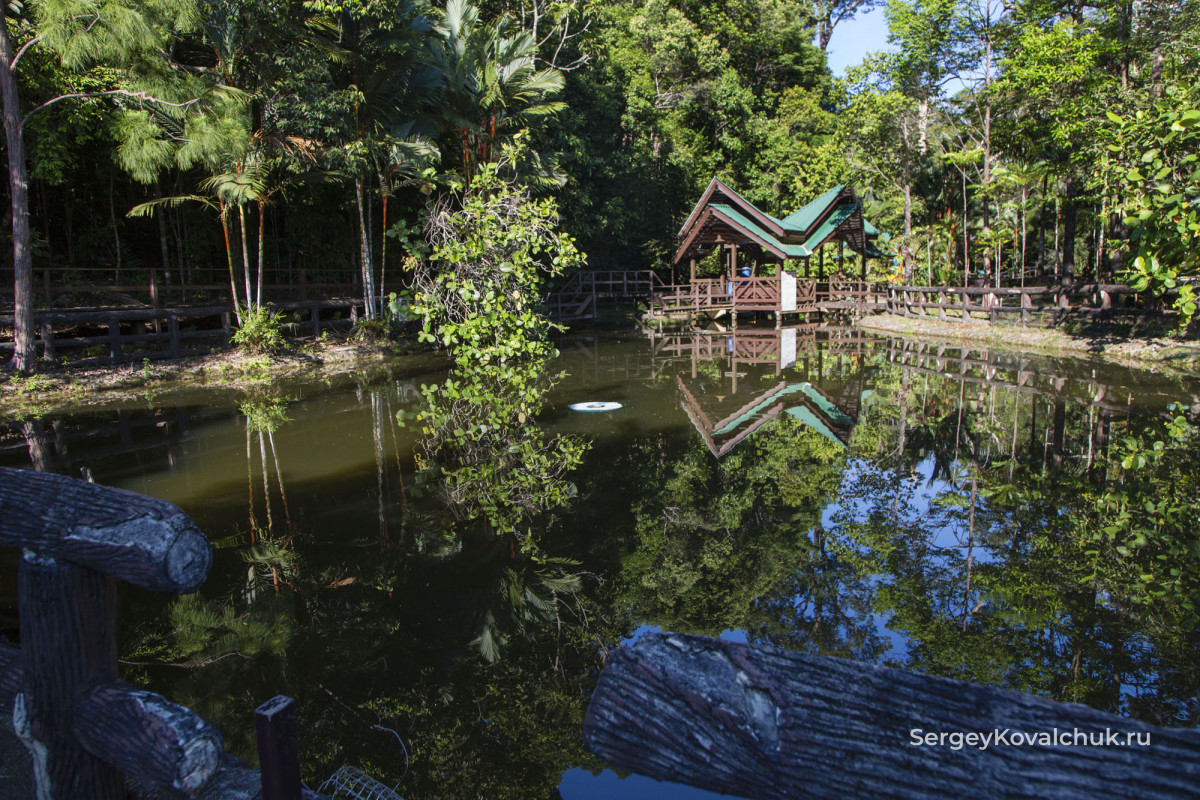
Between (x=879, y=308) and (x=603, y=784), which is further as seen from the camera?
(x=879, y=308)

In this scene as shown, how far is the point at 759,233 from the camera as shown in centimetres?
2352

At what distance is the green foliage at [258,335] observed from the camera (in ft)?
50.1

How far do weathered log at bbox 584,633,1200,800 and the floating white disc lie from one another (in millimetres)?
9614

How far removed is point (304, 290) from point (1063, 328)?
18.1 m

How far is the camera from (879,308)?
26.0 metres

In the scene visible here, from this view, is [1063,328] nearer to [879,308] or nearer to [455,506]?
[879,308]

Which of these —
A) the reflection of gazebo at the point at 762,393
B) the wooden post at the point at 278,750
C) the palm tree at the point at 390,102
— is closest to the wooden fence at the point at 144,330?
the palm tree at the point at 390,102

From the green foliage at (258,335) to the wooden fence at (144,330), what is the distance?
0.40 m

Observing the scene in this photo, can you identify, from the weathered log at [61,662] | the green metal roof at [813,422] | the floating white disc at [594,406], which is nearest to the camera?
the weathered log at [61,662]

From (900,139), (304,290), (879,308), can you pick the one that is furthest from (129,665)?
(900,139)

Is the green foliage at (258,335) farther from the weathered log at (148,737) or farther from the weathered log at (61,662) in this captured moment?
the weathered log at (148,737)

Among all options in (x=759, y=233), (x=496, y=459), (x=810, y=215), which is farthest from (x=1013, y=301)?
(x=496, y=459)

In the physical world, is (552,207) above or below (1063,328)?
above

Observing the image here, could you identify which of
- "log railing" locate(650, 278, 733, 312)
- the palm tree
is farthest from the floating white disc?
"log railing" locate(650, 278, 733, 312)
